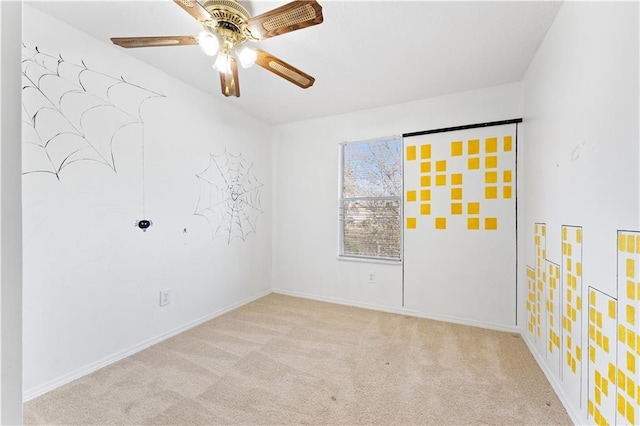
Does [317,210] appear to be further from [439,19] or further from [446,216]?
[439,19]

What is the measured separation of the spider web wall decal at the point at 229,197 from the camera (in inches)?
112

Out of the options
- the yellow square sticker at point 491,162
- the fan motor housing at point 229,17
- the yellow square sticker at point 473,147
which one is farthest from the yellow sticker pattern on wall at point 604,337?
the fan motor housing at point 229,17

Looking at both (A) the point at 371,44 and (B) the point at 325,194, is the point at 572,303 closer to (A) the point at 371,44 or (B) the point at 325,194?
(A) the point at 371,44

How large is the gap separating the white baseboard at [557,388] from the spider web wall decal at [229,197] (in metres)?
2.98

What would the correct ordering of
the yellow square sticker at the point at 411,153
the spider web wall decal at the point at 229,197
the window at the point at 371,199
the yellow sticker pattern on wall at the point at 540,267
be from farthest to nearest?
the window at the point at 371,199 → the yellow square sticker at the point at 411,153 → the spider web wall decal at the point at 229,197 → the yellow sticker pattern on wall at the point at 540,267

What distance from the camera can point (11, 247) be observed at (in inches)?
15.1

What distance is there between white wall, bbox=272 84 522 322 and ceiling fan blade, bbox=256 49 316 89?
151cm

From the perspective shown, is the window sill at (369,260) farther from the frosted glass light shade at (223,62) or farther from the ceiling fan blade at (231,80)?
the frosted glass light shade at (223,62)

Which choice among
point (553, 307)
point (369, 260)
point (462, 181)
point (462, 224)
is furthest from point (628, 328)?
point (369, 260)

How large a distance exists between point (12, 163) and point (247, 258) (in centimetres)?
312

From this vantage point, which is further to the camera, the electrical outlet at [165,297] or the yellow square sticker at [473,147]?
the yellow square sticker at [473,147]

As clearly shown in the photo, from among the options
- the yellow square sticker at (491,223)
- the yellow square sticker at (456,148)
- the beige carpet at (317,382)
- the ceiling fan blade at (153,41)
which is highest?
the ceiling fan blade at (153,41)

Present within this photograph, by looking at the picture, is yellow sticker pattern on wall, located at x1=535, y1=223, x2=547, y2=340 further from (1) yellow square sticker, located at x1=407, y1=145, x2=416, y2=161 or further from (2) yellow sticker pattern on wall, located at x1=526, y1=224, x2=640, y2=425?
(1) yellow square sticker, located at x1=407, y1=145, x2=416, y2=161

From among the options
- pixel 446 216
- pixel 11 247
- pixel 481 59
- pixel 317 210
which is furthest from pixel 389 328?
pixel 11 247
